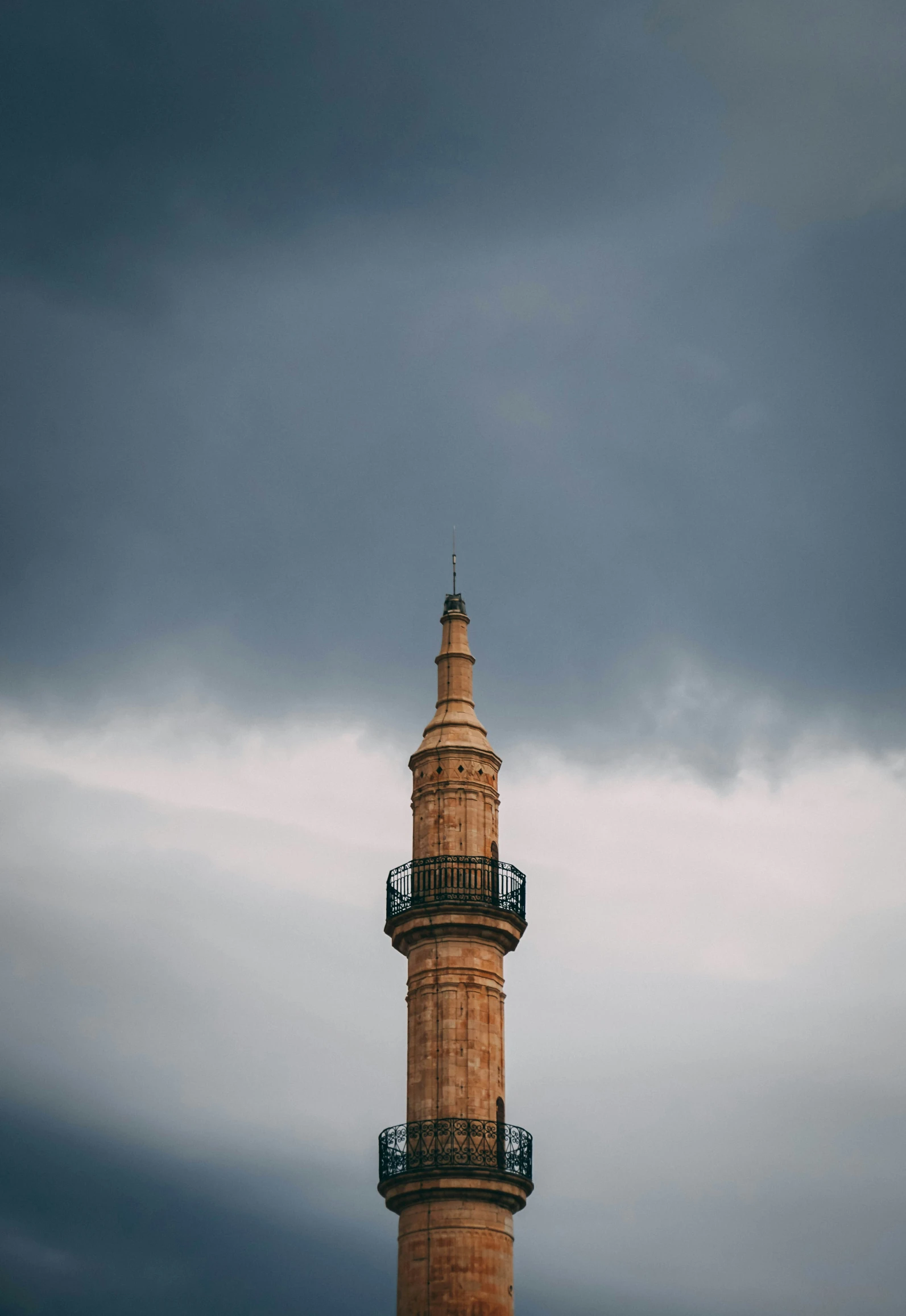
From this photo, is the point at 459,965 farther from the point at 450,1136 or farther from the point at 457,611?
the point at 457,611

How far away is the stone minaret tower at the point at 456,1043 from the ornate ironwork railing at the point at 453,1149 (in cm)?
4

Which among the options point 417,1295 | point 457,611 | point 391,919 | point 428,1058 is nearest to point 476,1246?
point 417,1295

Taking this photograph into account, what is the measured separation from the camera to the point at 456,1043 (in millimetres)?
58438

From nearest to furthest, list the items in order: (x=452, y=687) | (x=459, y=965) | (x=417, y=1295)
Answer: (x=417, y=1295) → (x=459, y=965) → (x=452, y=687)

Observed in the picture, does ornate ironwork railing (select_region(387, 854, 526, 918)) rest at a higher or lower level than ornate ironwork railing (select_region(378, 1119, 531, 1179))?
higher

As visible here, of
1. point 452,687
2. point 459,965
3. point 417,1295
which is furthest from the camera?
point 452,687

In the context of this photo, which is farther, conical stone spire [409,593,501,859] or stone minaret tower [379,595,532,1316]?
conical stone spire [409,593,501,859]

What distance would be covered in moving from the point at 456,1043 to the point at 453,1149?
11.0 feet

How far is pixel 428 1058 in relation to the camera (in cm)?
5844

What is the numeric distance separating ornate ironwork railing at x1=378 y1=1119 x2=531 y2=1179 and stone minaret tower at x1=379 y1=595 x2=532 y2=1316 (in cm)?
4

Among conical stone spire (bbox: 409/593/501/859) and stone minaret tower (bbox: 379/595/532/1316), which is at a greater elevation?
conical stone spire (bbox: 409/593/501/859)

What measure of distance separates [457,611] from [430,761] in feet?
21.2

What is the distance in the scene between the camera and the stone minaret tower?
2202 inches

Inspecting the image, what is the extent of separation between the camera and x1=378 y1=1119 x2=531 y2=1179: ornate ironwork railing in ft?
186
